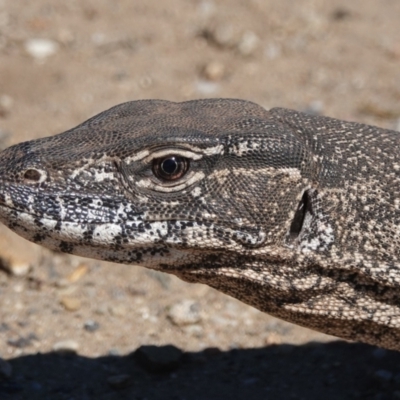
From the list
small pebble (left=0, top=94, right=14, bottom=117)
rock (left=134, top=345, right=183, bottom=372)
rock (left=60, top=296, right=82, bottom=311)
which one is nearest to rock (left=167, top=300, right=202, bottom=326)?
rock (left=134, top=345, right=183, bottom=372)

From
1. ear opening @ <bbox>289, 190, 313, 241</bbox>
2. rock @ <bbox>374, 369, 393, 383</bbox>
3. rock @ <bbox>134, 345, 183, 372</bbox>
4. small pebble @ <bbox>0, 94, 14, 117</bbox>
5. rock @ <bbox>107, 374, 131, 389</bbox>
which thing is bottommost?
rock @ <bbox>107, 374, 131, 389</bbox>

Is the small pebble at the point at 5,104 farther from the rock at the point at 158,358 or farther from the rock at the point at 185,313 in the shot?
the rock at the point at 158,358

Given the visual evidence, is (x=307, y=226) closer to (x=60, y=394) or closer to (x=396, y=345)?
(x=396, y=345)

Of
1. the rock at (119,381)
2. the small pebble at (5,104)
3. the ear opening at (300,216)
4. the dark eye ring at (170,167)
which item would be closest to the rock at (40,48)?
the small pebble at (5,104)

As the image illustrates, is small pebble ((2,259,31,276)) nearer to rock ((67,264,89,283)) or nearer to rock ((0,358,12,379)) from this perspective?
rock ((67,264,89,283))

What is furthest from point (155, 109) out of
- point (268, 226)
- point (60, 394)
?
point (60, 394)

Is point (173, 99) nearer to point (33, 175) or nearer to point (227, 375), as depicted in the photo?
point (227, 375)

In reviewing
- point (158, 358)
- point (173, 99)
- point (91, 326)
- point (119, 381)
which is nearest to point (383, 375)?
point (158, 358)
